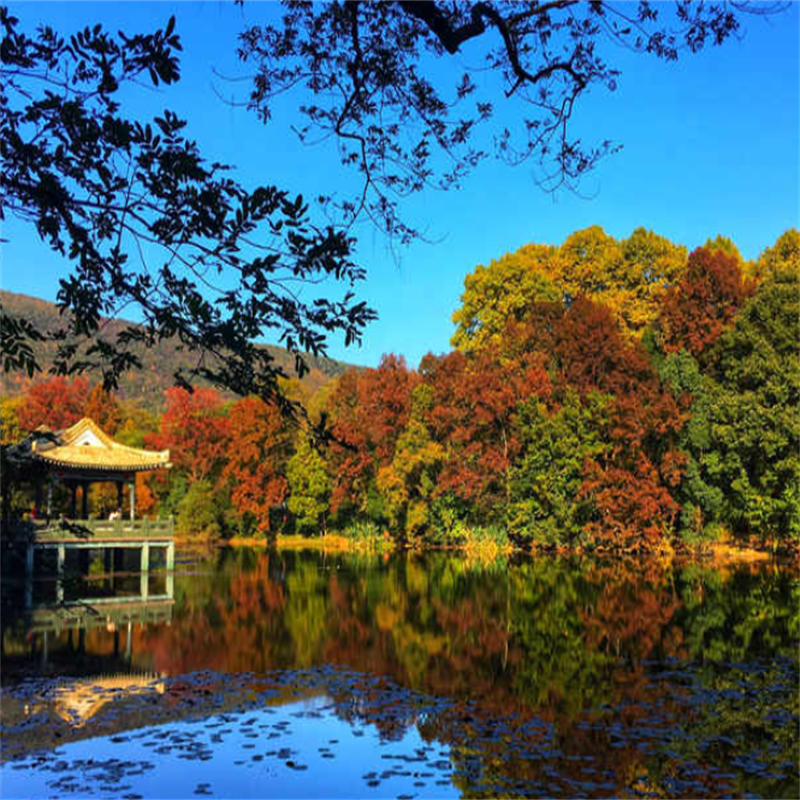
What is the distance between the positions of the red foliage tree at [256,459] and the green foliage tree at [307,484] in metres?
1.09

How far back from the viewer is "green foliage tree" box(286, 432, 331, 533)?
44125 mm

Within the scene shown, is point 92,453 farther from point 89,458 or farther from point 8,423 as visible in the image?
point 8,423

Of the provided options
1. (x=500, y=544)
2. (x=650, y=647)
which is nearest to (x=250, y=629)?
(x=650, y=647)

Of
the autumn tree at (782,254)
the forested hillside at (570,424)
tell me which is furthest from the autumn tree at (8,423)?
the autumn tree at (782,254)

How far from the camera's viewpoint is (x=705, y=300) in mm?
34656

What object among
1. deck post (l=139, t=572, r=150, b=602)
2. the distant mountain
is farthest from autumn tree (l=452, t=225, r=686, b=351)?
the distant mountain

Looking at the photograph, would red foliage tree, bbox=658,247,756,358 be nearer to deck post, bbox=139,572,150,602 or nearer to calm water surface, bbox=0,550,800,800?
calm water surface, bbox=0,550,800,800

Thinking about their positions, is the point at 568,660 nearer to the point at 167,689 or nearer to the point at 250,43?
the point at 167,689

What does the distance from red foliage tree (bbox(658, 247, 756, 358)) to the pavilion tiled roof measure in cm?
2191

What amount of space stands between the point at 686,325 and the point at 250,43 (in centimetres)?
3185

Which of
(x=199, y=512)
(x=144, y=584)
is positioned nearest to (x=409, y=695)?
(x=144, y=584)

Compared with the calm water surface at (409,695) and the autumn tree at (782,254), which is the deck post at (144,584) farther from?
the autumn tree at (782,254)

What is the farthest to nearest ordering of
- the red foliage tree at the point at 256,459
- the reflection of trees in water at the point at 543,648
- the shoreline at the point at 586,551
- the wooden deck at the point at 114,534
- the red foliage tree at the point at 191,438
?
the red foliage tree at the point at 191,438
the red foliage tree at the point at 256,459
the shoreline at the point at 586,551
the wooden deck at the point at 114,534
the reflection of trees in water at the point at 543,648

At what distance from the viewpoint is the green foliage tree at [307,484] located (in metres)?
44.1
